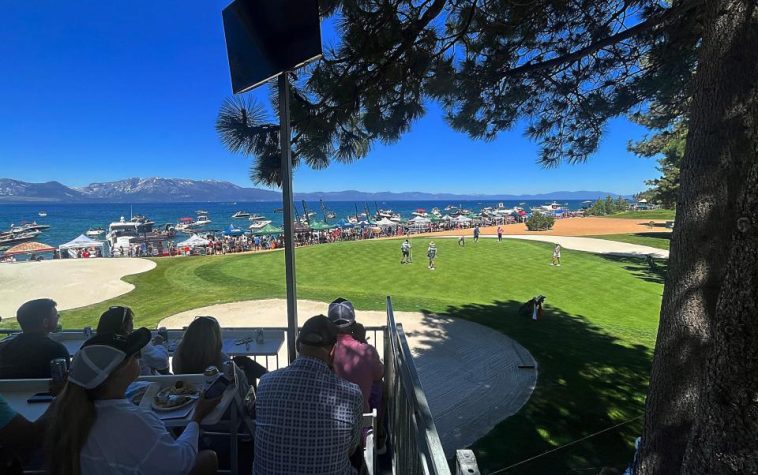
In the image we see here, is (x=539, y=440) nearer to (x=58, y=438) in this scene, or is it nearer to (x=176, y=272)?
(x=58, y=438)

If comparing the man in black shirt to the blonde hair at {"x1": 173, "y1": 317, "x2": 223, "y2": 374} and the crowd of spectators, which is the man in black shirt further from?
the crowd of spectators

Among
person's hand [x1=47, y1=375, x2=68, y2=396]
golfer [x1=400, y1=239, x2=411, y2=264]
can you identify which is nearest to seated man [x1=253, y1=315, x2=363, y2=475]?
person's hand [x1=47, y1=375, x2=68, y2=396]

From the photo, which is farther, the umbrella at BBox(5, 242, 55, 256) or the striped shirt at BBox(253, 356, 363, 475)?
the umbrella at BBox(5, 242, 55, 256)

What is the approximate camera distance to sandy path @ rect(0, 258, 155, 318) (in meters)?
11.4

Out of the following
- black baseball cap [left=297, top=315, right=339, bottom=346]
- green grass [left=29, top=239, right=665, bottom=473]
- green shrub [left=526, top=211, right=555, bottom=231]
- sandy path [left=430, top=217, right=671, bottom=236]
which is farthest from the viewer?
green shrub [left=526, top=211, right=555, bottom=231]

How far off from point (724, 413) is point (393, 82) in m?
4.16

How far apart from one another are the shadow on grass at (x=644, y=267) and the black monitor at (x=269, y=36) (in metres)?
15.6

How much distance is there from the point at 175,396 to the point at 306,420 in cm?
131

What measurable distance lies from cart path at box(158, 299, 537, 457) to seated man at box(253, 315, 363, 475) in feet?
9.02

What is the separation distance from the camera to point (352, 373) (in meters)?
3.14

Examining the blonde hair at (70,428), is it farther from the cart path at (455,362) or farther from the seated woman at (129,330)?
the cart path at (455,362)

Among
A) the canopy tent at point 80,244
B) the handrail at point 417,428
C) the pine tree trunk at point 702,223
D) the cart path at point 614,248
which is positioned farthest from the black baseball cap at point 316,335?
the canopy tent at point 80,244

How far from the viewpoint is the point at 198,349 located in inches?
128

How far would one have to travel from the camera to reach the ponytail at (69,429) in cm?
166
